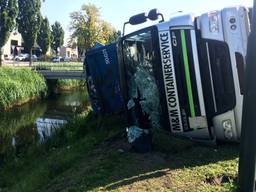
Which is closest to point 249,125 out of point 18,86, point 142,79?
point 142,79

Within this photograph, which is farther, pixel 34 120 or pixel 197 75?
pixel 34 120

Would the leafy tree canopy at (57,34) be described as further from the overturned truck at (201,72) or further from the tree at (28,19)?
the overturned truck at (201,72)

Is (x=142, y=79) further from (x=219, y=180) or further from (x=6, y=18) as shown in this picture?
(x=6, y=18)

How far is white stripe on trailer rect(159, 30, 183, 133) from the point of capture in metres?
6.27

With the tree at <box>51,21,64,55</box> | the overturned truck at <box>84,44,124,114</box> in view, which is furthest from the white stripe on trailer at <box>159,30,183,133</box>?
Result: the tree at <box>51,21,64,55</box>

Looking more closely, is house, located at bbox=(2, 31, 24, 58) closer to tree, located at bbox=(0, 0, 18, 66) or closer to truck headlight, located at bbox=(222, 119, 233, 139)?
A: tree, located at bbox=(0, 0, 18, 66)

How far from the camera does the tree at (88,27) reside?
51.7 metres

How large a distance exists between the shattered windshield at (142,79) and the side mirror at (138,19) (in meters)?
0.30

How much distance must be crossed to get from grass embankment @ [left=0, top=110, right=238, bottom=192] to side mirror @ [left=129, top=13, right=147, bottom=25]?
6.41 feet

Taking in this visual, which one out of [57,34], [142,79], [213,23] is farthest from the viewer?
[57,34]

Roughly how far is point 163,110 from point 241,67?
1.31m

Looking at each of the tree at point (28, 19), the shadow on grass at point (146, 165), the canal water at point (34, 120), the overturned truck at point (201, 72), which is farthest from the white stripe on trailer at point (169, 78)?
the tree at point (28, 19)

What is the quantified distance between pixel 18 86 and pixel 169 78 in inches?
776

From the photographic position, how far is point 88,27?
171ft
